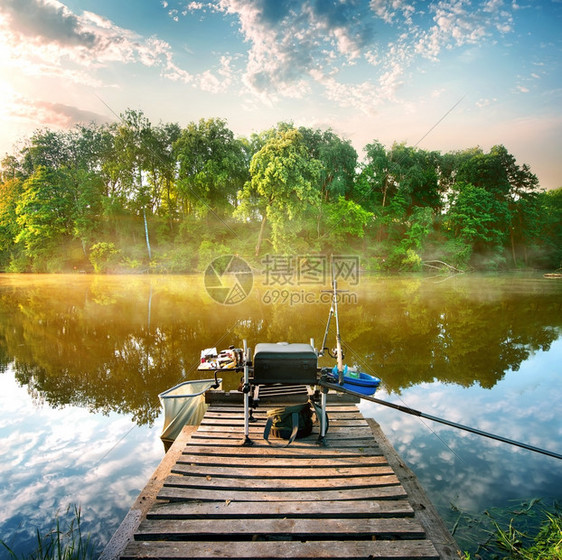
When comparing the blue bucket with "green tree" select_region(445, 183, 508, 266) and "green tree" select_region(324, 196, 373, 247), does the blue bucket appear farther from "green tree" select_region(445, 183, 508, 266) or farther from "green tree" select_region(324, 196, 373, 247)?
"green tree" select_region(445, 183, 508, 266)

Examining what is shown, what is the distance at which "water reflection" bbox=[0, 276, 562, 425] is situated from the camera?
751 cm

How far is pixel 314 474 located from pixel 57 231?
43.3 m

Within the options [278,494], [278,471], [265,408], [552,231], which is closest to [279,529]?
[278,494]

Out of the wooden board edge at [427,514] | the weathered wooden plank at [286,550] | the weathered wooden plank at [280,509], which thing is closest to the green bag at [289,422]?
the weathered wooden plank at [280,509]

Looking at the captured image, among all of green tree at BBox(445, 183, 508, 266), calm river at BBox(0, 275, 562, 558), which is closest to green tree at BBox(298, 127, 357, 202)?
green tree at BBox(445, 183, 508, 266)

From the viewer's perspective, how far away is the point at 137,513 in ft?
10.8

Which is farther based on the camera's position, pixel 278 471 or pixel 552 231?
pixel 552 231

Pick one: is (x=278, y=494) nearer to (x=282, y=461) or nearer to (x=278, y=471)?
(x=278, y=471)

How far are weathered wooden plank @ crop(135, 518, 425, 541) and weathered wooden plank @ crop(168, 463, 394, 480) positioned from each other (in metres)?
0.59

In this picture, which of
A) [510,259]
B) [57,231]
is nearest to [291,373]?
[57,231]

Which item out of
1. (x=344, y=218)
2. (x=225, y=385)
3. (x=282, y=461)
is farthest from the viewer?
(x=344, y=218)

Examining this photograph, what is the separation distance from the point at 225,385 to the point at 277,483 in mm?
3960

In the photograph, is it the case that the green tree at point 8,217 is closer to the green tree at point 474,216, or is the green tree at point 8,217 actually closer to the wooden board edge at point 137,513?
the wooden board edge at point 137,513

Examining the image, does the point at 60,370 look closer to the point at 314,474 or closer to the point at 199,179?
the point at 314,474
